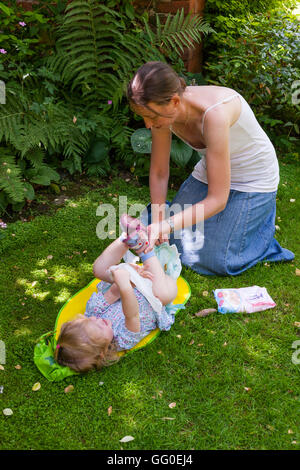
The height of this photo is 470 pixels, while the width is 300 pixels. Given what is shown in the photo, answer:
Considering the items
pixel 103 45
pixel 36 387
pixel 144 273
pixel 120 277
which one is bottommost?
pixel 36 387

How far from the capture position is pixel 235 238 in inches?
122

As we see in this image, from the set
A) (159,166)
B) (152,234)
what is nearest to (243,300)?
(152,234)

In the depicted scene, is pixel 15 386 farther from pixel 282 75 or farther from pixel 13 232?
pixel 282 75

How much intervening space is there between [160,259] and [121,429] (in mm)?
1131

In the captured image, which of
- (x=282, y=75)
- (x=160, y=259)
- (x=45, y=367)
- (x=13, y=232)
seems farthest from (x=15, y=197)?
(x=282, y=75)

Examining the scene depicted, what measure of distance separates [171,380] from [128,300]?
0.48 meters

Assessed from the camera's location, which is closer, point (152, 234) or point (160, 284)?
point (152, 234)

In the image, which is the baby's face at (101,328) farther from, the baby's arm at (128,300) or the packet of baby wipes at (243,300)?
the packet of baby wipes at (243,300)

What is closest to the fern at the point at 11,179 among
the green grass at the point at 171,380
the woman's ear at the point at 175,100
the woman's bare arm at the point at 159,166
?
the green grass at the point at 171,380

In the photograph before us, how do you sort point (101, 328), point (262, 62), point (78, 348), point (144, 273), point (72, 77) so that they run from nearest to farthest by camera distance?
point (78, 348)
point (101, 328)
point (144, 273)
point (72, 77)
point (262, 62)

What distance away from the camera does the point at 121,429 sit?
2.16 meters

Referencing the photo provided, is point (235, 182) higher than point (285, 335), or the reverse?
point (235, 182)

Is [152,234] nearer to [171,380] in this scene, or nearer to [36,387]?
[171,380]
